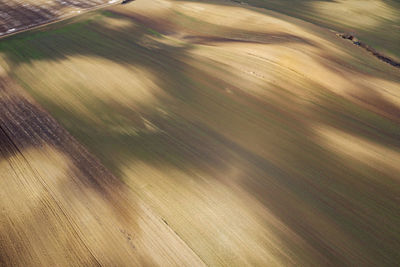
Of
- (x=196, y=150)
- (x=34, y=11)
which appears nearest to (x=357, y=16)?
(x=196, y=150)

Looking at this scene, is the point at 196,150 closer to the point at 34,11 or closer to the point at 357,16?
the point at 34,11

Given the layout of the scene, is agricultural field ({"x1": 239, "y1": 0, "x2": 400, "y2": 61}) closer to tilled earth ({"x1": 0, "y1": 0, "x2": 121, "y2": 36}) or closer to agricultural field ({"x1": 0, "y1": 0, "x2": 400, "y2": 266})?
agricultural field ({"x1": 0, "y1": 0, "x2": 400, "y2": 266})

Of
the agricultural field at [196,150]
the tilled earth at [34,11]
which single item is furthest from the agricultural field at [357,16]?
the tilled earth at [34,11]

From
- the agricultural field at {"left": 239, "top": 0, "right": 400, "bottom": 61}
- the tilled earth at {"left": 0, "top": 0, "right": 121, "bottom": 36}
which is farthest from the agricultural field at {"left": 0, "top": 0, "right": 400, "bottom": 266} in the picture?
the agricultural field at {"left": 239, "top": 0, "right": 400, "bottom": 61}

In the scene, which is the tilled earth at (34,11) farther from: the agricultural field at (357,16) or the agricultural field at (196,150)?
the agricultural field at (357,16)

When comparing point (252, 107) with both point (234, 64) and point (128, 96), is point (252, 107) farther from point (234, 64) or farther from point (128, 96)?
point (128, 96)

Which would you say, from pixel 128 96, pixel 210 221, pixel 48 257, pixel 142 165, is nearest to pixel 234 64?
pixel 128 96

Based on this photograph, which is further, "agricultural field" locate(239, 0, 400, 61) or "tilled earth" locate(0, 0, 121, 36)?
"agricultural field" locate(239, 0, 400, 61)

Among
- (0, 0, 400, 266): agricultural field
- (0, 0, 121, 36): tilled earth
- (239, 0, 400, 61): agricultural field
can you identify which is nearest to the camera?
(0, 0, 400, 266): agricultural field

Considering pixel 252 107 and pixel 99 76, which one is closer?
pixel 252 107
